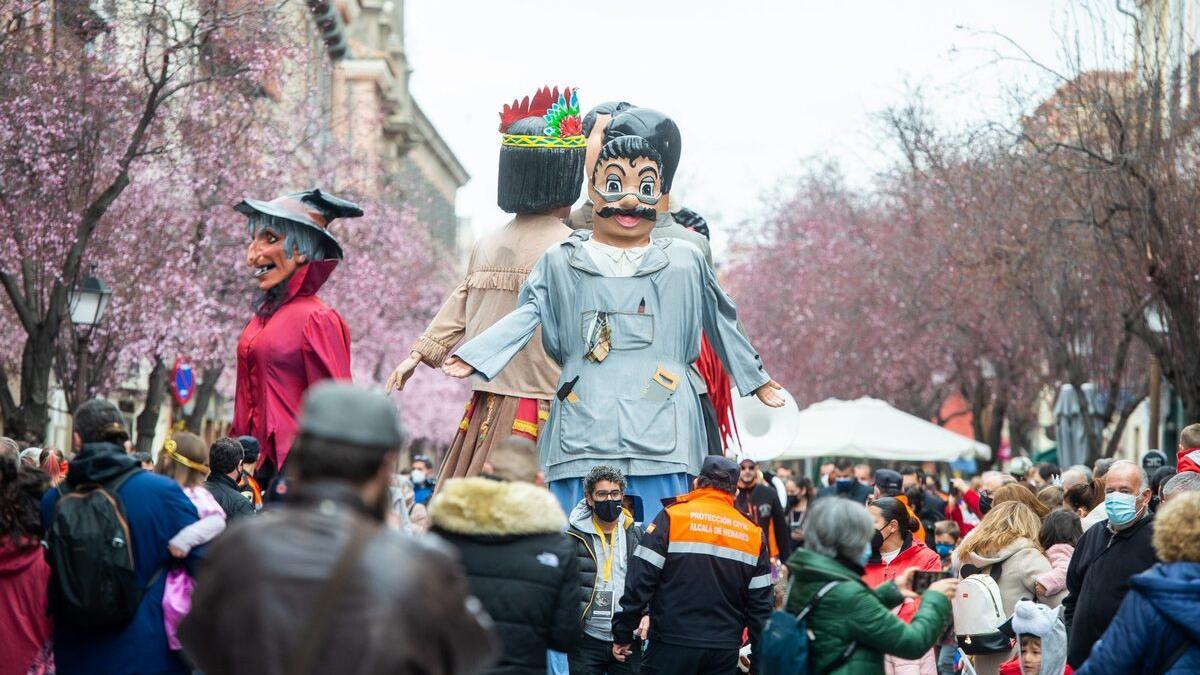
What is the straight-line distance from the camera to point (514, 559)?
22.1ft

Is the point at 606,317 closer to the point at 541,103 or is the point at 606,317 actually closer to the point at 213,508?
the point at 541,103

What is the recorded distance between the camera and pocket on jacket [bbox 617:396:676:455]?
34.4 feet

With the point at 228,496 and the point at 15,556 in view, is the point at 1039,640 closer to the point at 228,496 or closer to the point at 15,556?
A: the point at 228,496

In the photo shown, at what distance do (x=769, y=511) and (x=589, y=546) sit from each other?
24.2 ft

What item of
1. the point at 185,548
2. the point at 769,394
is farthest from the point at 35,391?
the point at 185,548

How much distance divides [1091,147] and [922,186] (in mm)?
12232

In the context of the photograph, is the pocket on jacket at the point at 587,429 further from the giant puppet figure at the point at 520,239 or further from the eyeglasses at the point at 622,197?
the eyeglasses at the point at 622,197

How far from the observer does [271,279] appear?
33.3 ft

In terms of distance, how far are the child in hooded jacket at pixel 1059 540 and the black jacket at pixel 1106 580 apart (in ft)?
4.56

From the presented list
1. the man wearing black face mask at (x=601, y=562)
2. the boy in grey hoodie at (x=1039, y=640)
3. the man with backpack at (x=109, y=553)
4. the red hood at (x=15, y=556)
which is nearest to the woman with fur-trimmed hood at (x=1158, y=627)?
the boy in grey hoodie at (x=1039, y=640)

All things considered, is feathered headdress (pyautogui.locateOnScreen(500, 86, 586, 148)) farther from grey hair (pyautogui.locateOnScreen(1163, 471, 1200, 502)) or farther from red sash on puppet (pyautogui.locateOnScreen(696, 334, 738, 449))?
grey hair (pyautogui.locateOnScreen(1163, 471, 1200, 502))

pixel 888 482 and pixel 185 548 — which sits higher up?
pixel 185 548

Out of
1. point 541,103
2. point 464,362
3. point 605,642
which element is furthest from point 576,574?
point 541,103

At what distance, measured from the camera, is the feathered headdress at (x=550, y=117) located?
11.9 meters
